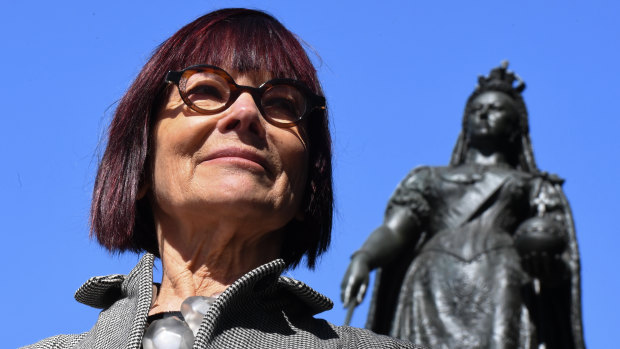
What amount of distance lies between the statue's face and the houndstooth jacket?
215 inches

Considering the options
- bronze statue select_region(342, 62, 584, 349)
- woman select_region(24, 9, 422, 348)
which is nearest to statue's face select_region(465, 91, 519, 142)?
bronze statue select_region(342, 62, 584, 349)

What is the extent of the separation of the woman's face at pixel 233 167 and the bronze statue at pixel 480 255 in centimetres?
411

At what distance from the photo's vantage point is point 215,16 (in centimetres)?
262

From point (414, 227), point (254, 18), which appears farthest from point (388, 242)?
point (254, 18)

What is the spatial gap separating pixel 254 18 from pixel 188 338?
899mm

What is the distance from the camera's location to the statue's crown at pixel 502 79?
7.70 meters

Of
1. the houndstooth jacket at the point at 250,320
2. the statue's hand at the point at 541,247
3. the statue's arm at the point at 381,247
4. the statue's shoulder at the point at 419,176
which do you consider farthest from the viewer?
the statue's shoulder at the point at 419,176

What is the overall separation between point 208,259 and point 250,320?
0.25 m

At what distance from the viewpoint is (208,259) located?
2332 mm

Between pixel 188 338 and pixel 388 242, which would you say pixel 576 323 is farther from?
pixel 188 338

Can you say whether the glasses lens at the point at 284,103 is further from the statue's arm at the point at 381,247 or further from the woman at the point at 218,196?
the statue's arm at the point at 381,247

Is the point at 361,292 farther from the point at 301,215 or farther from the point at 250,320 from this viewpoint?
the point at 250,320

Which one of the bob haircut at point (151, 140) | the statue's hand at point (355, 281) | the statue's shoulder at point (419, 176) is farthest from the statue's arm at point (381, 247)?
the bob haircut at point (151, 140)

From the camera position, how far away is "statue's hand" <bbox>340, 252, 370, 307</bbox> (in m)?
6.43
